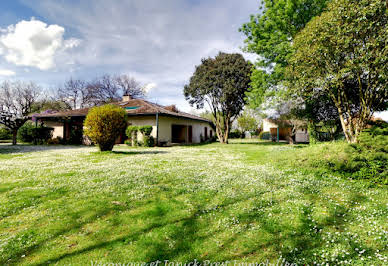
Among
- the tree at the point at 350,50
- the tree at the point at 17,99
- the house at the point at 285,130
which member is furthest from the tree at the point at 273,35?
the tree at the point at 17,99

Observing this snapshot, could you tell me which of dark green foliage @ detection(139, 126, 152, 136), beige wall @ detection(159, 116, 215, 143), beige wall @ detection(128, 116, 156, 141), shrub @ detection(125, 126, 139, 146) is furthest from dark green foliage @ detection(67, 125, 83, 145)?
beige wall @ detection(159, 116, 215, 143)

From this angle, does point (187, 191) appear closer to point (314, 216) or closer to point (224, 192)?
point (224, 192)

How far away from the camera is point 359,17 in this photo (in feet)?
21.6

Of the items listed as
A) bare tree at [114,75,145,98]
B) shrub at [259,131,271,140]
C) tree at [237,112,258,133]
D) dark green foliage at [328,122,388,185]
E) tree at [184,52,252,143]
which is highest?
bare tree at [114,75,145,98]

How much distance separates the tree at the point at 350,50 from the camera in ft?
21.2

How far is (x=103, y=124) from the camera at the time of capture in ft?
35.7

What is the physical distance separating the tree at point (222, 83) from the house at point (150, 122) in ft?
10.4

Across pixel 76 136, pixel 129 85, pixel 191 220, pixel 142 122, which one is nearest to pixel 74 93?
pixel 129 85

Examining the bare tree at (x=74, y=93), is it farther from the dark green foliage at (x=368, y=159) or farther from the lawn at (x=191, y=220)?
the dark green foliage at (x=368, y=159)

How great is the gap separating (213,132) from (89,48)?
25.3m

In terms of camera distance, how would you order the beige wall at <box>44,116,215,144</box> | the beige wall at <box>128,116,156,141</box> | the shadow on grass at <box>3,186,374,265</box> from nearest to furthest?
the shadow on grass at <box>3,186,374,265</box>
the beige wall at <box>128,116,156,141</box>
the beige wall at <box>44,116,215,144</box>

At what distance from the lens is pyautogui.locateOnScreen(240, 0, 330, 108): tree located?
13.5 metres

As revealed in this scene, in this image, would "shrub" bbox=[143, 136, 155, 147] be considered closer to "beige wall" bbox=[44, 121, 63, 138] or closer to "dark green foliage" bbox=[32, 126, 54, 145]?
"beige wall" bbox=[44, 121, 63, 138]

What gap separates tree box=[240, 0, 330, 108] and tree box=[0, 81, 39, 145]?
74.9 feet
